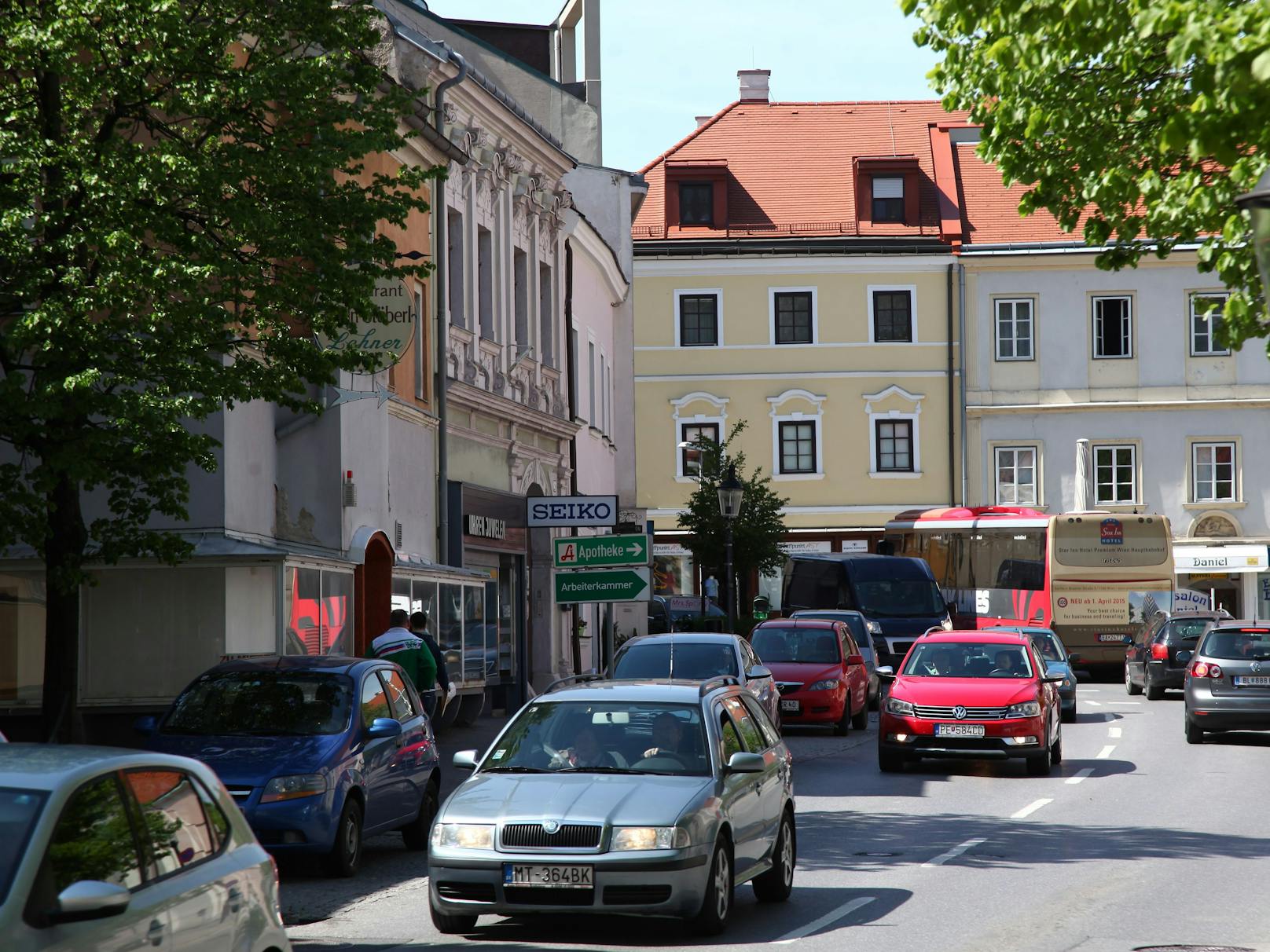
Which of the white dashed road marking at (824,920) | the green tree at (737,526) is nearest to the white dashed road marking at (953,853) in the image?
the white dashed road marking at (824,920)

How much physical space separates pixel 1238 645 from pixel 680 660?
8693 millimetres

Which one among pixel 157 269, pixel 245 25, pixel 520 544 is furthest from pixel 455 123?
pixel 157 269

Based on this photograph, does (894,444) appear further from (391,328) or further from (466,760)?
(466,760)

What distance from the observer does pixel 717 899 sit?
1048 centimetres

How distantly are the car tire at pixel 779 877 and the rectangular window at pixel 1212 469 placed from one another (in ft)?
165

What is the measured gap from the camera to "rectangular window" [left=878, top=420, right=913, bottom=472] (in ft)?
200

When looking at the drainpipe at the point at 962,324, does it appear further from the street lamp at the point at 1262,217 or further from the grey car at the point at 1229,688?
the street lamp at the point at 1262,217

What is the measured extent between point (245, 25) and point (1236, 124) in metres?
9.79

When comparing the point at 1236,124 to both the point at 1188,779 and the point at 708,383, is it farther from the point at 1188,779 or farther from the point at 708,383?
the point at 708,383

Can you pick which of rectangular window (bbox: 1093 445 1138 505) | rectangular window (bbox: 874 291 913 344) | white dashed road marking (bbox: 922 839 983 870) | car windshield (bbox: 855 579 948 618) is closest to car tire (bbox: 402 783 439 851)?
white dashed road marking (bbox: 922 839 983 870)

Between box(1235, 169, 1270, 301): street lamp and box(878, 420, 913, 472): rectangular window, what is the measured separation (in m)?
53.6

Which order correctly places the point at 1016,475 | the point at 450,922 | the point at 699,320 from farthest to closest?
the point at 699,320 < the point at 1016,475 < the point at 450,922

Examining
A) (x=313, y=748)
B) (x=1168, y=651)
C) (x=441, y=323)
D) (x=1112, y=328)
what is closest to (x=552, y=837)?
(x=313, y=748)

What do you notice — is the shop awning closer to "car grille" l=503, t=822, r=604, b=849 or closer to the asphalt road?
the asphalt road
